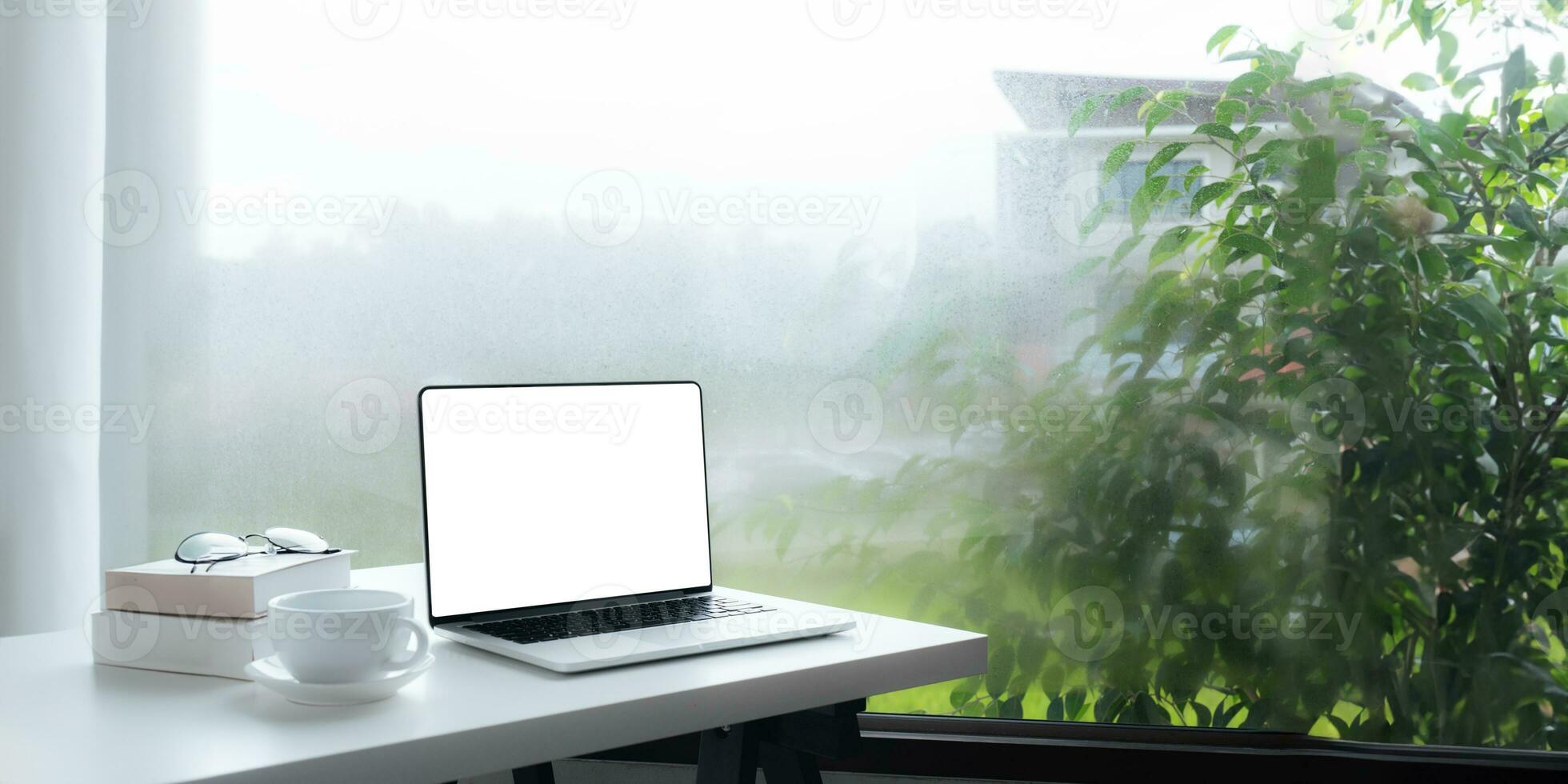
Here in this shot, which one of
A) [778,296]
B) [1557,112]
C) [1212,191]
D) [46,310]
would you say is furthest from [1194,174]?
[46,310]

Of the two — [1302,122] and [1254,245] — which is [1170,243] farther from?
[1302,122]

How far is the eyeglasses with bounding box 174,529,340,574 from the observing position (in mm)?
1005

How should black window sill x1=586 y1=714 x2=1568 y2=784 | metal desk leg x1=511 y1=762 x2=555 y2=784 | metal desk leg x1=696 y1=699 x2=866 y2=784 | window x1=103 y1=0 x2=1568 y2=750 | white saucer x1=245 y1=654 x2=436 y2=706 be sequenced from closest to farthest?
1. white saucer x1=245 y1=654 x2=436 y2=706
2. metal desk leg x1=696 y1=699 x2=866 y2=784
3. metal desk leg x1=511 y1=762 x2=555 y2=784
4. black window sill x1=586 y1=714 x2=1568 y2=784
5. window x1=103 y1=0 x2=1568 y2=750

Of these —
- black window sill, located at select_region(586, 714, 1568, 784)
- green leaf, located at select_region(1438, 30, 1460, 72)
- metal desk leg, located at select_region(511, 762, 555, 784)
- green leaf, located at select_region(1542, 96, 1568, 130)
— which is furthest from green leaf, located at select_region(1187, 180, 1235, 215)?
metal desk leg, located at select_region(511, 762, 555, 784)

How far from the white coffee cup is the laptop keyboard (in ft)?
0.53

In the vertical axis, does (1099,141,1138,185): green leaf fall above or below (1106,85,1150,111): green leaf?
below

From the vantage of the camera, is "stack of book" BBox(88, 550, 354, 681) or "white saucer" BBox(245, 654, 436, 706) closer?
"white saucer" BBox(245, 654, 436, 706)

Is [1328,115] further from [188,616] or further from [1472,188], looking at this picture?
[188,616]

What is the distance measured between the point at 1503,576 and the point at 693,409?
1.31m

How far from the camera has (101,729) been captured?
774mm

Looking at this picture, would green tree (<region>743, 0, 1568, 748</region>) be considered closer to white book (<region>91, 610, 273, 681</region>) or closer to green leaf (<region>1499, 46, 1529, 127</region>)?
green leaf (<region>1499, 46, 1529, 127</region>)

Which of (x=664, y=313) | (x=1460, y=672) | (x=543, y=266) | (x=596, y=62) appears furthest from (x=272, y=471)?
(x=1460, y=672)

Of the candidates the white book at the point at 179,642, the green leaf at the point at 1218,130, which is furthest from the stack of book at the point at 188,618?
the green leaf at the point at 1218,130

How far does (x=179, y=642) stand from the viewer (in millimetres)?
937
